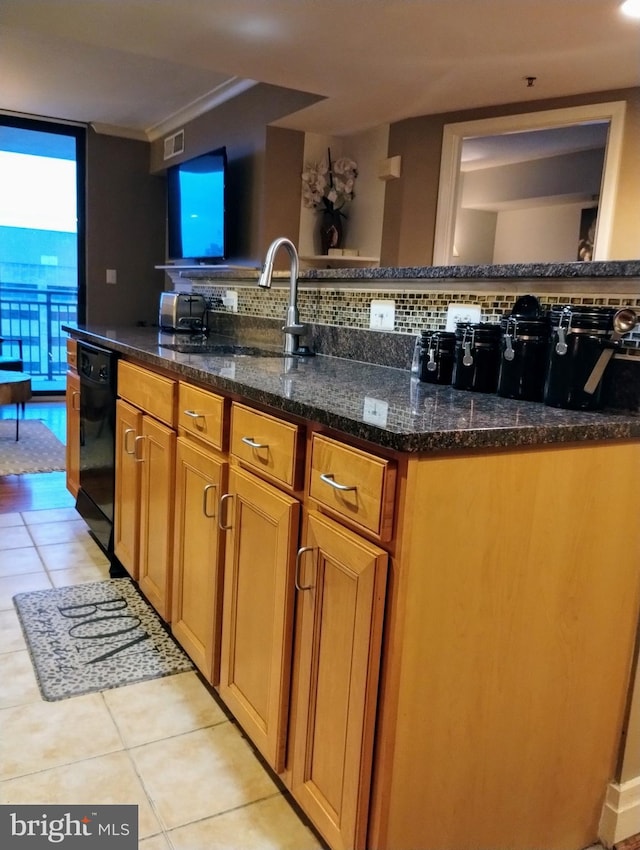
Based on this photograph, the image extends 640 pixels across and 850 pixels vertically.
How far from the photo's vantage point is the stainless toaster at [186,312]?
316cm

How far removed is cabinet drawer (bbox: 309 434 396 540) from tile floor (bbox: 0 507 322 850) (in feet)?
2.32

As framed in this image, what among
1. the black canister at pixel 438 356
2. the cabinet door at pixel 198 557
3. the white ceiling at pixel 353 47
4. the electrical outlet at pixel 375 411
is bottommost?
the cabinet door at pixel 198 557

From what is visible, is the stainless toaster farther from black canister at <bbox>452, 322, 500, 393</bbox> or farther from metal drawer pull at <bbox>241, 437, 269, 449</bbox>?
black canister at <bbox>452, 322, 500, 393</bbox>

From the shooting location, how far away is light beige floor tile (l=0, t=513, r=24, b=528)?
116 inches

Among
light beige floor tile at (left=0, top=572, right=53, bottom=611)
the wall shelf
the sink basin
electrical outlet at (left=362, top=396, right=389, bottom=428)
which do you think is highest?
the wall shelf

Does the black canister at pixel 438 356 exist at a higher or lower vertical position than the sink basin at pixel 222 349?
higher

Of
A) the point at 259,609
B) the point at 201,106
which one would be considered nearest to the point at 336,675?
the point at 259,609

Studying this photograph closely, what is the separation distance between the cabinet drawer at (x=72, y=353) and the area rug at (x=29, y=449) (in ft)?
3.59

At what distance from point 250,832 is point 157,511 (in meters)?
0.93

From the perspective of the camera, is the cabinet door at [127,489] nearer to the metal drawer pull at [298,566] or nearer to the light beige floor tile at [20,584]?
the light beige floor tile at [20,584]

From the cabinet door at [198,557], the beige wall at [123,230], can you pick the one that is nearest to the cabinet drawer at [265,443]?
the cabinet door at [198,557]

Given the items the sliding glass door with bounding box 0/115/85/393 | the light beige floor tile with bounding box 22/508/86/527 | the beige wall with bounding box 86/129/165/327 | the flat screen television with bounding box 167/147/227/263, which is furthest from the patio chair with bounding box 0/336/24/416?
the light beige floor tile with bounding box 22/508/86/527

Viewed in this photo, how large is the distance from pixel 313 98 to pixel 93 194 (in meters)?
2.89

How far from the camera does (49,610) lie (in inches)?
85.7
